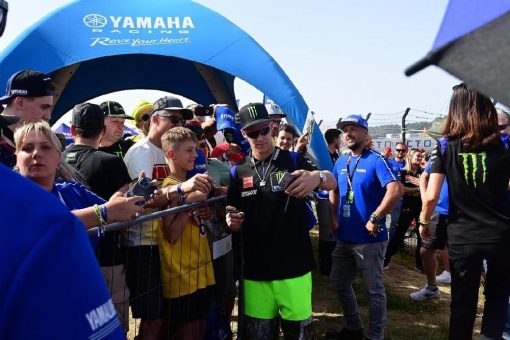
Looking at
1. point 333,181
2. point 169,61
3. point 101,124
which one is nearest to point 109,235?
point 101,124

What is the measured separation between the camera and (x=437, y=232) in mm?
5594

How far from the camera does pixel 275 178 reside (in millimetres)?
3285

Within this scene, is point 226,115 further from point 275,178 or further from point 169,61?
point 169,61

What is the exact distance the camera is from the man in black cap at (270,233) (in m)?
3.26

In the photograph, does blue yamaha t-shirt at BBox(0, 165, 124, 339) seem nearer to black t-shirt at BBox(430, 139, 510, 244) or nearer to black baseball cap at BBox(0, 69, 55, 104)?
black baseball cap at BBox(0, 69, 55, 104)

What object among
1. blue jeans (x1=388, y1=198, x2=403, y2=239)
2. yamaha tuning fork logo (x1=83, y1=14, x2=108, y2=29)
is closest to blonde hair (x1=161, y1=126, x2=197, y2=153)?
yamaha tuning fork logo (x1=83, y1=14, x2=108, y2=29)

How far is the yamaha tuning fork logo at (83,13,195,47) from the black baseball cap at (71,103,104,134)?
3530 mm

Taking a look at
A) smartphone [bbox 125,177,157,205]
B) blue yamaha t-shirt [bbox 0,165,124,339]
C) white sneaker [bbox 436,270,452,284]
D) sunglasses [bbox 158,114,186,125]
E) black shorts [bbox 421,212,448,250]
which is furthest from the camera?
white sneaker [bbox 436,270,452,284]

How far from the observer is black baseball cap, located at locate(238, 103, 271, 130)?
11.1 feet

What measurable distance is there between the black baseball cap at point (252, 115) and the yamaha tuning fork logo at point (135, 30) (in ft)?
12.1

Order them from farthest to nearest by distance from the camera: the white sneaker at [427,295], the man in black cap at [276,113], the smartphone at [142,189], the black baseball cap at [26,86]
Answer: the man in black cap at [276,113] < the white sneaker at [427,295] < the black baseball cap at [26,86] < the smartphone at [142,189]

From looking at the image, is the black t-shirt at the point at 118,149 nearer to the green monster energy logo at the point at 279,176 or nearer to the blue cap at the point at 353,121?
the green monster energy logo at the point at 279,176

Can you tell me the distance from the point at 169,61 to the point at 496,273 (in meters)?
7.75

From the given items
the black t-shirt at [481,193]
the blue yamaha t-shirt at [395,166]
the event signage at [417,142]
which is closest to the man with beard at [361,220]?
the blue yamaha t-shirt at [395,166]
